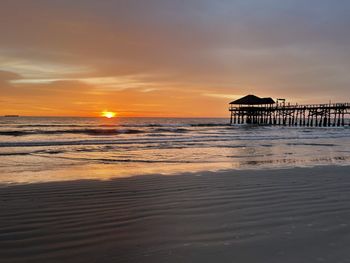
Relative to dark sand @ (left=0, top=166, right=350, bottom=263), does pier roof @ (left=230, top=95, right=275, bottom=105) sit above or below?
above

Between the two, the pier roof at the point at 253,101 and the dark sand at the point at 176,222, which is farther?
the pier roof at the point at 253,101

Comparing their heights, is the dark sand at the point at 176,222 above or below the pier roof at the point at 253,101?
below

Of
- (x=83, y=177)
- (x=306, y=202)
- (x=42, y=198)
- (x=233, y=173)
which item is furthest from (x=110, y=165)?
(x=306, y=202)

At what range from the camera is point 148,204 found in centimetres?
644

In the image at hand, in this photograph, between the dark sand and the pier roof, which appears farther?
the pier roof

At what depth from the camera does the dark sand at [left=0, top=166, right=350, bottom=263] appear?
3.98 meters

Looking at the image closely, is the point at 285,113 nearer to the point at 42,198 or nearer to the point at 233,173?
the point at 233,173

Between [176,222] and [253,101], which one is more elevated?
[253,101]

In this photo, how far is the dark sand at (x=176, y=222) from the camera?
3.98 metres

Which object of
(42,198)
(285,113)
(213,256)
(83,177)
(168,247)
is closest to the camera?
(213,256)

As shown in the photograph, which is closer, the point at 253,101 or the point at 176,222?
the point at 176,222

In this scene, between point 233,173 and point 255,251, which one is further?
point 233,173

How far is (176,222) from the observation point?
520 cm

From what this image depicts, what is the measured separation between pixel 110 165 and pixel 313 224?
8.77 meters
